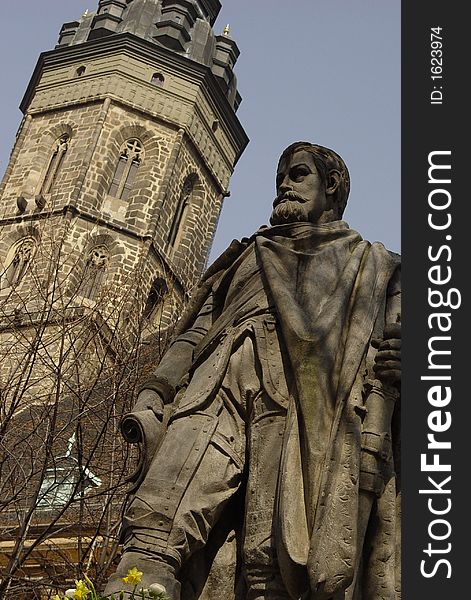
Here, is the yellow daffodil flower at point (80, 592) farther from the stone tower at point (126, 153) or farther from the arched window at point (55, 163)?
the arched window at point (55, 163)

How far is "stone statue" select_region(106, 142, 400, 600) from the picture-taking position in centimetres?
357

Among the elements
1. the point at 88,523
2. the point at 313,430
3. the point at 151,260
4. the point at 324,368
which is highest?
the point at 151,260

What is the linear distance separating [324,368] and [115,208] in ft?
103

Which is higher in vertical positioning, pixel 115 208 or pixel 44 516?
pixel 115 208

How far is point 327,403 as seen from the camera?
12.6 ft

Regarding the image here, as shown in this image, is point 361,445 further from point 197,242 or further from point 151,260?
point 197,242

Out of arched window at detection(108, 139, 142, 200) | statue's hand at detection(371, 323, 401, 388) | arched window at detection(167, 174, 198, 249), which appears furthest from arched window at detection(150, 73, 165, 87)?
statue's hand at detection(371, 323, 401, 388)

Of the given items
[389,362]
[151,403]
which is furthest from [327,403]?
[151,403]

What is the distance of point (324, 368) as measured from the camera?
3924mm

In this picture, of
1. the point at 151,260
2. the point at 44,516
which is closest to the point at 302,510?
the point at 44,516

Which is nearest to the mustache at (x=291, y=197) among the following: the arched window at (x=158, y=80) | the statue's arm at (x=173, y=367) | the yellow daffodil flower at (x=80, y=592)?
the statue's arm at (x=173, y=367)

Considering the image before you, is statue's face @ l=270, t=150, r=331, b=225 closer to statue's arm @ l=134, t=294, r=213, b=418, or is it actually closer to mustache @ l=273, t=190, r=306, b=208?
mustache @ l=273, t=190, r=306, b=208

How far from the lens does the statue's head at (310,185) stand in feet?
15.5

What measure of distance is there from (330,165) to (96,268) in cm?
2806
